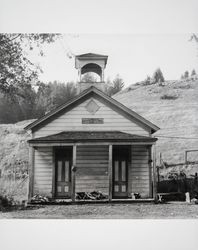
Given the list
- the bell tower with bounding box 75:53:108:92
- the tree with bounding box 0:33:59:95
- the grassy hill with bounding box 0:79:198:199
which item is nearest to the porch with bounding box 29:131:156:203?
the grassy hill with bounding box 0:79:198:199

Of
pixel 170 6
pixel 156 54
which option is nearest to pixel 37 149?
pixel 156 54

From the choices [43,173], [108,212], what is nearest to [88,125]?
[43,173]

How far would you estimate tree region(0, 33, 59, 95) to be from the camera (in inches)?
298

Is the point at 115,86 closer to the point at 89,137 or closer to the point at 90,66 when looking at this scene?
the point at 90,66

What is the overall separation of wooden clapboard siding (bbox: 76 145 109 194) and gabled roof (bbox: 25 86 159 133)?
0.76 metres

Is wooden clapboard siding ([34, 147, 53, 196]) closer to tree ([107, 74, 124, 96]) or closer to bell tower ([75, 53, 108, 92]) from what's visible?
bell tower ([75, 53, 108, 92])

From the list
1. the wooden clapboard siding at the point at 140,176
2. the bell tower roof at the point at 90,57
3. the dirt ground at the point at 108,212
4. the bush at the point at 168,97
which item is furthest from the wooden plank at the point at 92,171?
the bell tower roof at the point at 90,57

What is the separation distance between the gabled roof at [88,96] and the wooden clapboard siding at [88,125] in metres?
0.10

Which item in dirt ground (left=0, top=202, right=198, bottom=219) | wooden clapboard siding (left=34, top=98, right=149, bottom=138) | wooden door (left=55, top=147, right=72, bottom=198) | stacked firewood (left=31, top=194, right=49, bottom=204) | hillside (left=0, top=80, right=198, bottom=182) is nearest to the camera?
dirt ground (left=0, top=202, right=198, bottom=219)

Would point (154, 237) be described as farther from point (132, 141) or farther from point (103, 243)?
point (132, 141)

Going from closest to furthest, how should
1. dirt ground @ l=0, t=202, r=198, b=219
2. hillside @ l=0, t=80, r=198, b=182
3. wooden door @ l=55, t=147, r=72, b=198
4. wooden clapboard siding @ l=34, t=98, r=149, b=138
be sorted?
dirt ground @ l=0, t=202, r=198, b=219
hillside @ l=0, t=80, r=198, b=182
wooden door @ l=55, t=147, r=72, b=198
wooden clapboard siding @ l=34, t=98, r=149, b=138

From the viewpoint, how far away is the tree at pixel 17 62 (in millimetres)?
7574

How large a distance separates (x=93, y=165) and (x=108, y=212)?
0.98m

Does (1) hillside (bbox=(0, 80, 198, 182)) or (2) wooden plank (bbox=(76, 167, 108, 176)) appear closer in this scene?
(1) hillside (bbox=(0, 80, 198, 182))
